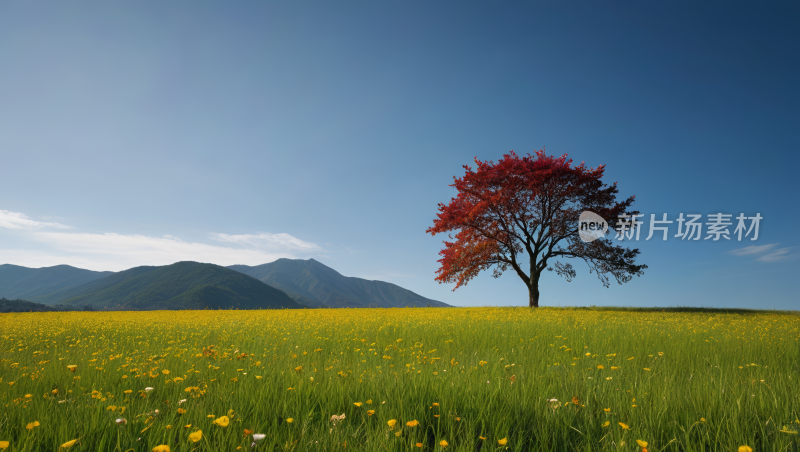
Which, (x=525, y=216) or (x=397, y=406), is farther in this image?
(x=525, y=216)

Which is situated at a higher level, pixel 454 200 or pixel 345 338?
pixel 454 200

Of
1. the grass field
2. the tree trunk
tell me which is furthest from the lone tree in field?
the grass field

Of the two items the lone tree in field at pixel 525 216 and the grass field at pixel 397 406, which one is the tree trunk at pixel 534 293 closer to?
the lone tree in field at pixel 525 216

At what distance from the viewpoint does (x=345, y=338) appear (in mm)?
8953

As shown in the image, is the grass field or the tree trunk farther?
the tree trunk

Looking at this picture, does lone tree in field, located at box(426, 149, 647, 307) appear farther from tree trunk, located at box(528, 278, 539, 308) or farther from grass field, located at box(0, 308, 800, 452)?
grass field, located at box(0, 308, 800, 452)

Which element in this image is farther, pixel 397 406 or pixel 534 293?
pixel 534 293

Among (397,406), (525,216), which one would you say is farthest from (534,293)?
(397,406)

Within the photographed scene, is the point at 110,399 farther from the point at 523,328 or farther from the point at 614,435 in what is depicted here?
the point at 523,328

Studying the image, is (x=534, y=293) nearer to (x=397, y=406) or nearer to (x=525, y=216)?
(x=525, y=216)

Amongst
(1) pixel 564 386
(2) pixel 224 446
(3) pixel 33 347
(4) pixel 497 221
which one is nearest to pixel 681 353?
(1) pixel 564 386

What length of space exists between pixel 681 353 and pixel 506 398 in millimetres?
6215

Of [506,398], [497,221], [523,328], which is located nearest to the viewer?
[506,398]

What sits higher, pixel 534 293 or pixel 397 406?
pixel 397 406
